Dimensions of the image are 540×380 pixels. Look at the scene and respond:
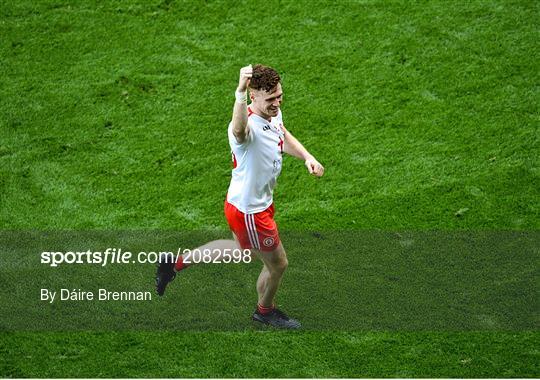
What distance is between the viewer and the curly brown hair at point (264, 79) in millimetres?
6449

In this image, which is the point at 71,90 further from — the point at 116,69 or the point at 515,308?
the point at 515,308

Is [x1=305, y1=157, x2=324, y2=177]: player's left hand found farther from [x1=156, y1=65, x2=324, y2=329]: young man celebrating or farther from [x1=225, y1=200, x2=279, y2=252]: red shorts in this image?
[x1=225, y1=200, x2=279, y2=252]: red shorts

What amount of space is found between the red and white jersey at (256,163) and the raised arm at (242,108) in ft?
0.38

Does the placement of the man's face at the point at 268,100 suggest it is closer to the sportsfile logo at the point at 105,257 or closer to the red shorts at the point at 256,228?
the red shorts at the point at 256,228

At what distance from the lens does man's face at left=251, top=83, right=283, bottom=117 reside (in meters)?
6.50

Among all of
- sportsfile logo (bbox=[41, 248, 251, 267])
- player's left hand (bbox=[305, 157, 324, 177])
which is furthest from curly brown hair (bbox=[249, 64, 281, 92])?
sportsfile logo (bbox=[41, 248, 251, 267])

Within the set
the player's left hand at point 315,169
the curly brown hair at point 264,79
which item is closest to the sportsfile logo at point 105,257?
the player's left hand at point 315,169

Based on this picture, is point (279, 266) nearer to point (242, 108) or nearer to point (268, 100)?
point (268, 100)

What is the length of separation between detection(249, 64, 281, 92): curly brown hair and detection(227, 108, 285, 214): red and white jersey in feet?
0.71

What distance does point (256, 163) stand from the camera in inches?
260

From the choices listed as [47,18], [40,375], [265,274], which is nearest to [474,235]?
[265,274]

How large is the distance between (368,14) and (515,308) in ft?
14.4

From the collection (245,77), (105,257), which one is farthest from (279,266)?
(105,257)

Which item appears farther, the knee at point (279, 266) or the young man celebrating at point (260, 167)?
the knee at point (279, 266)
